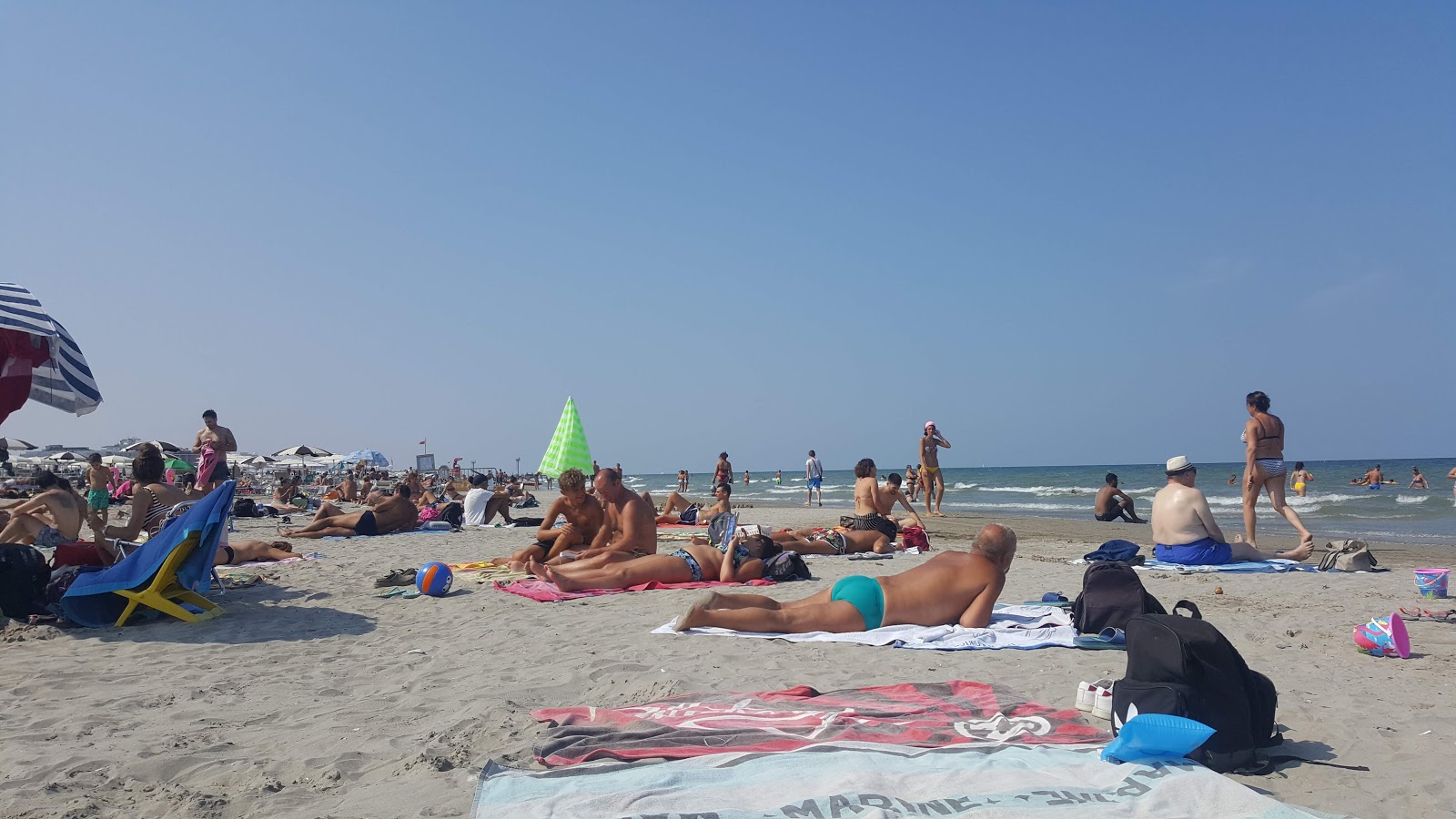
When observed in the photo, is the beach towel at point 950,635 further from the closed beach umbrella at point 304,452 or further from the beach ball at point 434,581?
the closed beach umbrella at point 304,452

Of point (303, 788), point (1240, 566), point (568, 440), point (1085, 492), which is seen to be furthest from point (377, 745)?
point (1085, 492)

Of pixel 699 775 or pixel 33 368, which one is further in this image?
pixel 33 368

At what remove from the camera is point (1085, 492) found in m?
35.7

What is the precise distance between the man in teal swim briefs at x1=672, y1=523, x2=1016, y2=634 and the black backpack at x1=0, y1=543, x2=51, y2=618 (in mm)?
4098

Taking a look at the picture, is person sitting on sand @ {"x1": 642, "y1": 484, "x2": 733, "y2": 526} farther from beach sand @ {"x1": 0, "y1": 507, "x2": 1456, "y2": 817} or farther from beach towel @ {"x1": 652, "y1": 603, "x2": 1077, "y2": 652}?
beach towel @ {"x1": 652, "y1": 603, "x2": 1077, "y2": 652}

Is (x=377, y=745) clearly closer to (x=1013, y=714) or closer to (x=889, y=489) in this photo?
(x=1013, y=714)

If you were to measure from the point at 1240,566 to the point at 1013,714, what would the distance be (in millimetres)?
6067

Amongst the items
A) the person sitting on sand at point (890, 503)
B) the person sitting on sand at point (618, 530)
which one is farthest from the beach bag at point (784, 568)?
the person sitting on sand at point (890, 503)

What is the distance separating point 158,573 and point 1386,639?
7203 mm

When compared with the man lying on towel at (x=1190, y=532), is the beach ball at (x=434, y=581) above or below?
below

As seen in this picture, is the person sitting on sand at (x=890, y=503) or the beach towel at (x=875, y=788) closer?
the beach towel at (x=875, y=788)

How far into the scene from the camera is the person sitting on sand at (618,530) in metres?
7.43

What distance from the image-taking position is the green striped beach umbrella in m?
20.0

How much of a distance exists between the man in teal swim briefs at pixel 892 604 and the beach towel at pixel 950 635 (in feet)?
0.16
